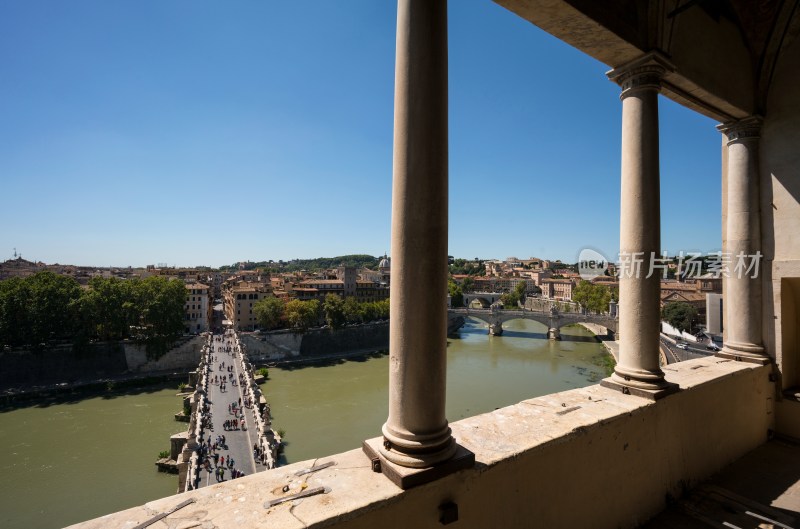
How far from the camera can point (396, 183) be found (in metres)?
1.83

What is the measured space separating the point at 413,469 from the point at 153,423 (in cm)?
2047

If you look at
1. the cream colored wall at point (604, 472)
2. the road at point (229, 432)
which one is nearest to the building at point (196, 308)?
the road at point (229, 432)

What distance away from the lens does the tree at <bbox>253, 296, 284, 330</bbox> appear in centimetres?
3353

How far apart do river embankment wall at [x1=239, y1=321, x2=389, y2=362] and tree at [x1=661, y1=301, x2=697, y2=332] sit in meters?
23.0

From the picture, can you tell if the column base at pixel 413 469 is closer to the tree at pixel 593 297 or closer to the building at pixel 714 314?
the building at pixel 714 314

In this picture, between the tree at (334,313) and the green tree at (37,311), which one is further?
the tree at (334,313)

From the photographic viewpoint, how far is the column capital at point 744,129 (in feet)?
13.0

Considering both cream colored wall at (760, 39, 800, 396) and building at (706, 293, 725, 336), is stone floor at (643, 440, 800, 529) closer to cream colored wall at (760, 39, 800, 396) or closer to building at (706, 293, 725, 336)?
cream colored wall at (760, 39, 800, 396)

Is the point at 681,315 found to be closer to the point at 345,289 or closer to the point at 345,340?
the point at 345,340

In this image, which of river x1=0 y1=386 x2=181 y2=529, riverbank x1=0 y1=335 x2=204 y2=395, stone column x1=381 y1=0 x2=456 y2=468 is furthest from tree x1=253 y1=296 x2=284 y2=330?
stone column x1=381 y1=0 x2=456 y2=468

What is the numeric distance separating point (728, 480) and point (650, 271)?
1.74 m

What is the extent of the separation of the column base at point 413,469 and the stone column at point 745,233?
3.58 m

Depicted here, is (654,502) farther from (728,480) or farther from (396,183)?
(396,183)

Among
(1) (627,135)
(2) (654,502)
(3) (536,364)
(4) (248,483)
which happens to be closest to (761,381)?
(2) (654,502)
